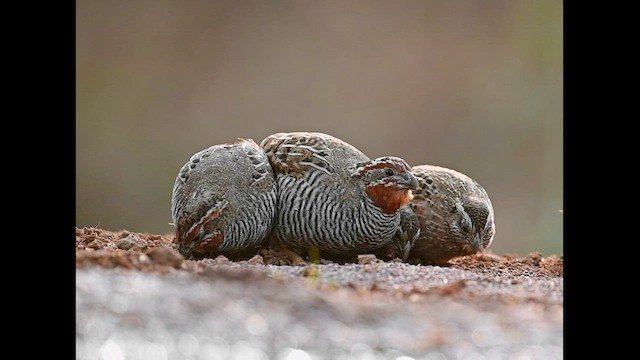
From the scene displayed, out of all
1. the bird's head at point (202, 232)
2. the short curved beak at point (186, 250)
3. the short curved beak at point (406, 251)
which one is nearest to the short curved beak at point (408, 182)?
the short curved beak at point (406, 251)

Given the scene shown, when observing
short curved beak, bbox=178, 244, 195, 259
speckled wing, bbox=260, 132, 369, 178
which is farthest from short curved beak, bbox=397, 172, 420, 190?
short curved beak, bbox=178, 244, 195, 259

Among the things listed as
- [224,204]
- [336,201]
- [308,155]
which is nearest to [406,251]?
[336,201]

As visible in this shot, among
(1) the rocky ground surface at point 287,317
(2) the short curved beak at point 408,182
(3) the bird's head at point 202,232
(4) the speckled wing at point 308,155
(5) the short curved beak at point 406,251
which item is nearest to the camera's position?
(1) the rocky ground surface at point 287,317

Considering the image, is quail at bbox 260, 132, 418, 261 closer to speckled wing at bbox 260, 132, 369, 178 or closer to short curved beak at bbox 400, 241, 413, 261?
speckled wing at bbox 260, 132, 369, 178

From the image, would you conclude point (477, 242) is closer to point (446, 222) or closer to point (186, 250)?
point (446, 222)

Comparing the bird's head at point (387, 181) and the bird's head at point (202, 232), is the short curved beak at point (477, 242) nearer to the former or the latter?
the bird's head at point (387, 181)

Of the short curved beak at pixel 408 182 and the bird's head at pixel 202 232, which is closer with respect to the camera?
the bird's head at pixel 202 232

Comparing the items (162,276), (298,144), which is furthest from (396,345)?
(298,144)
